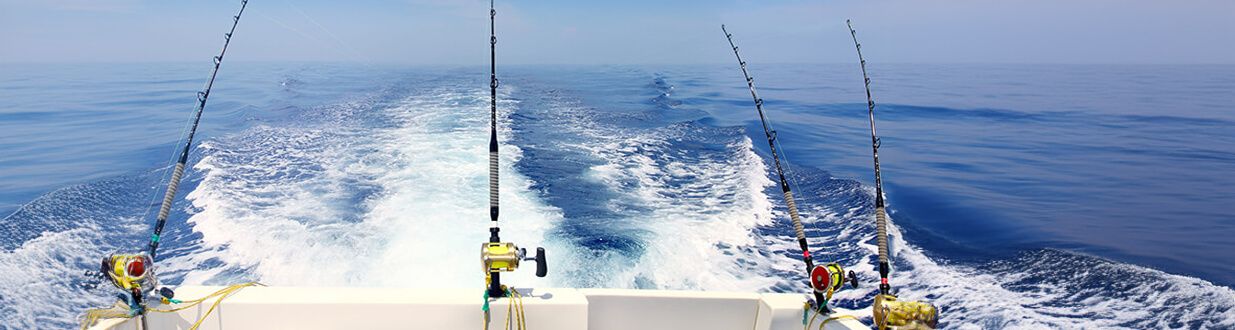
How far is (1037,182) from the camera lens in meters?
6.30

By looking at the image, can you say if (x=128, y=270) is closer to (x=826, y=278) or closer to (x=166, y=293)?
(x=166, y=293)

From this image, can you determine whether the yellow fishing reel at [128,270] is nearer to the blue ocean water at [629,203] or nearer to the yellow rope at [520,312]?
the blue ocean water at [629,203]

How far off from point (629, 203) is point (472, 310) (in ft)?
11.1

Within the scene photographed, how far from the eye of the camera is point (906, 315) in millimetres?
1790

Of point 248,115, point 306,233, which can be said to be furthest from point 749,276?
point 248,115

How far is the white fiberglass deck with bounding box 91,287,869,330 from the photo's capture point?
1960mm

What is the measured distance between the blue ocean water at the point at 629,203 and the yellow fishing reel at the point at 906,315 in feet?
4.71

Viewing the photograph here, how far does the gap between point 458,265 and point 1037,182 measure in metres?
5.49

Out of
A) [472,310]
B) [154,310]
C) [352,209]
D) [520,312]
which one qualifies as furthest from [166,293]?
[352,209]

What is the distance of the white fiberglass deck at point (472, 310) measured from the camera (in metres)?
1.96

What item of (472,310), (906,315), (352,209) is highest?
(906,315)

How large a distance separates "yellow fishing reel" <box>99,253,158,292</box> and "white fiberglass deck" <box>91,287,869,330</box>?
12cm

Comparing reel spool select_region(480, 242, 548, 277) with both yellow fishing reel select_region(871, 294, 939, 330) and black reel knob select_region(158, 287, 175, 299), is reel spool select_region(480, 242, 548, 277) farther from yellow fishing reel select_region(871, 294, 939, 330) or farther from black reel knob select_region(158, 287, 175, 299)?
yellow fishing reel select_region(871, 294, 939, 330)

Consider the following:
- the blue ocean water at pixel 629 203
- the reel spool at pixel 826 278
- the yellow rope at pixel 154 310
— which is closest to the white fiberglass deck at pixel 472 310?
the yellow rope at pixel 154 310
